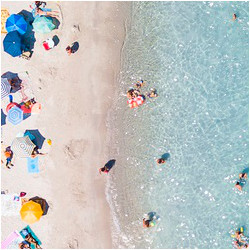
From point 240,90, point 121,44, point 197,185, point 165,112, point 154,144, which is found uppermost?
point 121,44

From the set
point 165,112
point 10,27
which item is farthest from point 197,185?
point 10,27

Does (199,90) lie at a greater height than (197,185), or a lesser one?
greater

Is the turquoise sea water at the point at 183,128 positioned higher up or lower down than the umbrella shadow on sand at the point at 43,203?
higher up

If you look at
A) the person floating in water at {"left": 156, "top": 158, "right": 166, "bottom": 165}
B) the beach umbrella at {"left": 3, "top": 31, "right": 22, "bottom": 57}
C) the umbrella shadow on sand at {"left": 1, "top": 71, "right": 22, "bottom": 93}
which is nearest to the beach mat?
the umbrella shadow on sand at {"left": 1, "top": 71, "right": 22, "bottom": 93}

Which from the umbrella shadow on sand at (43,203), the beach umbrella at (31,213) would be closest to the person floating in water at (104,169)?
the umbrella shadow on sand at (43,203)

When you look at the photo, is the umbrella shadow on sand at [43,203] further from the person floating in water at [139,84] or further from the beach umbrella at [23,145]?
the person floating in water at [139,84]

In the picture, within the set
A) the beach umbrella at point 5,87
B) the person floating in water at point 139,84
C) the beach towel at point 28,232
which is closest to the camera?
the beach umbrella at point 5,87

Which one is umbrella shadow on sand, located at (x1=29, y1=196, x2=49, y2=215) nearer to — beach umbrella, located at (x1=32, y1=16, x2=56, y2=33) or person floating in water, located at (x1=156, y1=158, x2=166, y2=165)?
person floating in water, located at (x1=156, y1=158, x2=166, y2=165)

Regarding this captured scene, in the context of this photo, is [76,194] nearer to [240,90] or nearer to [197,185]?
[197,185]
